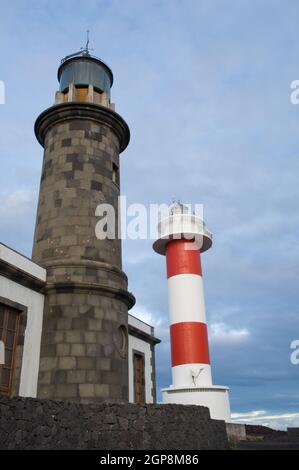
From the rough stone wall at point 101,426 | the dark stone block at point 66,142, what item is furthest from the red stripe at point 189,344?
the dark stone block at point 66,142

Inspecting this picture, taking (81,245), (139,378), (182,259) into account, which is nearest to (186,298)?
(182,259)

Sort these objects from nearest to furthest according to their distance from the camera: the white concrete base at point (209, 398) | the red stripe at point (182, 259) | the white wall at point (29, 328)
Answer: the white wall at point (29, 328), the white concrete base at point (209, 398), the red stripe at point (182, 259)

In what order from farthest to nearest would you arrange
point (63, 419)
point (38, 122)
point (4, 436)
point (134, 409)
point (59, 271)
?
point (38, 122) → point (59, 271) → point (134, 409) → point (63, 419) → point (4, 436)

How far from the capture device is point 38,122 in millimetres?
12969

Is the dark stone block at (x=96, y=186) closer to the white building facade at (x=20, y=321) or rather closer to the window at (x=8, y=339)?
the white building facade at (x=20, y=321)

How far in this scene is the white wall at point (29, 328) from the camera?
9.45 m

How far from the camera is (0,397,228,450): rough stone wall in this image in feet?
18.3

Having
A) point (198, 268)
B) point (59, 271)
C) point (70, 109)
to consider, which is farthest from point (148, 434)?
point (198, 268)

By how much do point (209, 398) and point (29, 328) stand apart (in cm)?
838

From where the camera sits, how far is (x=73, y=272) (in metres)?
10.5

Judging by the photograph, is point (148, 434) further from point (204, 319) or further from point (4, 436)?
point (204, 319)

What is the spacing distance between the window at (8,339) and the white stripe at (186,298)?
8097 mm

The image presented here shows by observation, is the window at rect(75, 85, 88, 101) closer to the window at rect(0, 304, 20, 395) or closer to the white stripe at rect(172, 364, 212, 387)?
the window at rect(0, 304, 20, 395)

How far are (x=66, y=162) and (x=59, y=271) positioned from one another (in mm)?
3386
